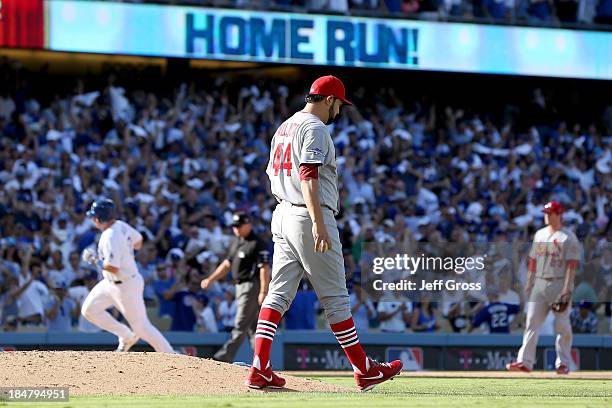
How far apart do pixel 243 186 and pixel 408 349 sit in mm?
5416

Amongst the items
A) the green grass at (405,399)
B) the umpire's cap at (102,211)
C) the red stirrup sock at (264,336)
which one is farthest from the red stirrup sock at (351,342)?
the umpire's cap at (102,211)

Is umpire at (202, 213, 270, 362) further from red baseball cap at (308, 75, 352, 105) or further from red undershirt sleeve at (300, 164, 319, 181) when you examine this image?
red undershirt sleeve at (300, 164, 319, 181)

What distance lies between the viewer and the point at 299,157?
8.88m

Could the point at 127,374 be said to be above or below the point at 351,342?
below

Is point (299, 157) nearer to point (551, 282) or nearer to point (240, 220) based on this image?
point (240, 220)

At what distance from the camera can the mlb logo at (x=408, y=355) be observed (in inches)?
704

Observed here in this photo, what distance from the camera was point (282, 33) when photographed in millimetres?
24438

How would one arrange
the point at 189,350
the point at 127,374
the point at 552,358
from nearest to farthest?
the point at 127,374
the point at 189,350
the point at 552,358

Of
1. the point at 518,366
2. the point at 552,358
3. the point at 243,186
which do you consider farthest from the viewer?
the point at 243,186

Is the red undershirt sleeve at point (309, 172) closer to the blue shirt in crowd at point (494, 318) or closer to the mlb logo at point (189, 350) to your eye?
the mlb logo at point (189, 350)

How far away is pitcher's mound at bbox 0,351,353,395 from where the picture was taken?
936cm

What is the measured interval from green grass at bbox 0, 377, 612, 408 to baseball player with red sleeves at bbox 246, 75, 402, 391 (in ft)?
0.84

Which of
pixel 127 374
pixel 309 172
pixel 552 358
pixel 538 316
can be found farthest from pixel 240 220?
pixel 552 358

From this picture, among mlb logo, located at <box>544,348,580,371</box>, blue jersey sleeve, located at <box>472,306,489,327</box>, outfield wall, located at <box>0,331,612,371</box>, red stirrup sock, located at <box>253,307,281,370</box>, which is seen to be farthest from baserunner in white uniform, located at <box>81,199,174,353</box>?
mlb logo, located at <box>544,348,580,371</box>
